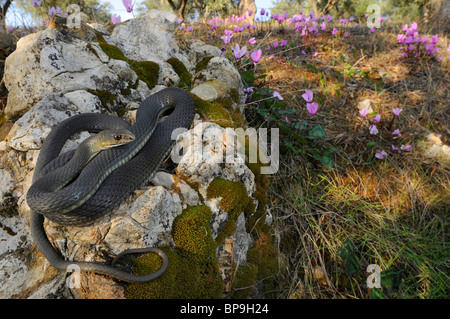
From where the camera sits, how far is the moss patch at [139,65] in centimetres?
402

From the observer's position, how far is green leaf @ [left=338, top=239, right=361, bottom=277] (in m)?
2.80

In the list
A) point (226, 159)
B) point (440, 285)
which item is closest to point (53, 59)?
point (226, 159)

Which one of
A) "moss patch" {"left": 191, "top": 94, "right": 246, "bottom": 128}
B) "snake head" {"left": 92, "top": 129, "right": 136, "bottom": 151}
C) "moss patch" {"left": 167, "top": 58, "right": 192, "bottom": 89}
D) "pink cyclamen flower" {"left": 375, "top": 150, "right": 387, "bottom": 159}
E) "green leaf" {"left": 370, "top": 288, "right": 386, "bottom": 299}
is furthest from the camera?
"moss patch" {"left": 167, "top": 58, "right": 192, "bottom": 89}

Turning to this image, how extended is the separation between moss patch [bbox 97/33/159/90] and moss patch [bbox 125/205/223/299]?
244 cm

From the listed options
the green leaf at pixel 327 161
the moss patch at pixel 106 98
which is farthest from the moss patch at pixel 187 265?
the green leaf at pixel 327 161

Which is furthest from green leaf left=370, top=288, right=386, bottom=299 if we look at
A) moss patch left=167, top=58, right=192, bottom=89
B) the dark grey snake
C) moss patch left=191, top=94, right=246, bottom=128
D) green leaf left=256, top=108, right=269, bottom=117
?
moss patch left=167, top=58, right=192, bottom=89

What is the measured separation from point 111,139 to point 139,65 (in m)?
1.93

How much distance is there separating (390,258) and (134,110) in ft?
12.0

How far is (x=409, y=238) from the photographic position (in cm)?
326

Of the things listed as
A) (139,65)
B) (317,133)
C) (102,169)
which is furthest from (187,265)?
(139,65)

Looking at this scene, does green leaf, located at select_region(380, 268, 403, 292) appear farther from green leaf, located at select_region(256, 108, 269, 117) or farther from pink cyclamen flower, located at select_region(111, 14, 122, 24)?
pink cyclamen flower, located at select_region(111, 14, 122, 24)

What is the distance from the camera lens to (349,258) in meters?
2.84

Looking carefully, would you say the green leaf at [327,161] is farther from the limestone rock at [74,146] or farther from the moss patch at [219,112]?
the limestone rock at [74,146]
